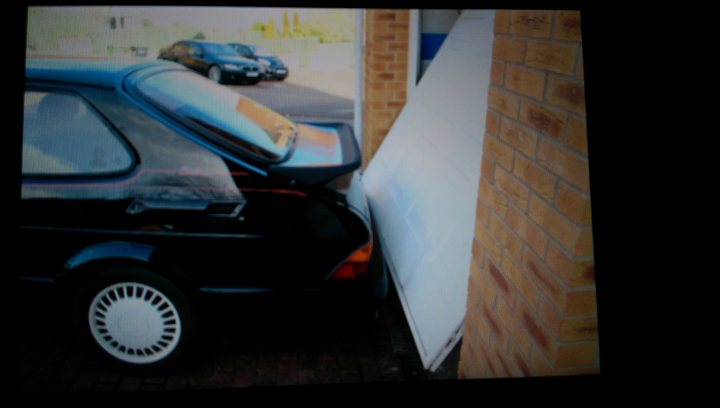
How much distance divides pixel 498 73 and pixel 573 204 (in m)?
0.64

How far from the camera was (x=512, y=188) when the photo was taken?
62.1 inches

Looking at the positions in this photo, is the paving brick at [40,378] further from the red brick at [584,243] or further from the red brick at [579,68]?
the red brick at [579,68]

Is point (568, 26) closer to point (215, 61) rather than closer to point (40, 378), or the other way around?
point (215, 61)

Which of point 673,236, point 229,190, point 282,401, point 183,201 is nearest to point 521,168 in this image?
point 673,236

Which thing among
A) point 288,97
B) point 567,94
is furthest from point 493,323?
point 288,97

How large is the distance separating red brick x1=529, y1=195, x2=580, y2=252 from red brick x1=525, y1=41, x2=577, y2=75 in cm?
39

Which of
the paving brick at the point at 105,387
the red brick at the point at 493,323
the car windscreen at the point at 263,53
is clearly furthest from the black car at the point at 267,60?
the paving brick at the point at 105,387

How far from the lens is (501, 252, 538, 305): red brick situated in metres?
1.48

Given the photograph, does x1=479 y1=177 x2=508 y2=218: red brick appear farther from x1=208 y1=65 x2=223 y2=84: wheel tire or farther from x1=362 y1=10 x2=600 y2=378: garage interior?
x1=208 y1=65 x2=223 y2=84: wheel tire

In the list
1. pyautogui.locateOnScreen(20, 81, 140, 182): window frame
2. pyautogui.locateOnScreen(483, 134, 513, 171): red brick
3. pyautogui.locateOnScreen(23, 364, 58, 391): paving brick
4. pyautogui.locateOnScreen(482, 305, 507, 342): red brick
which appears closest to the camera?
pyautogui.locateOnScreen(483, 134, 513, 171): red brick

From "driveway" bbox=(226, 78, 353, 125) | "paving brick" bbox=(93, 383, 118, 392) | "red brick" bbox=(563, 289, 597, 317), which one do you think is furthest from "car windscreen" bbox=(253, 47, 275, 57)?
"paving brick" bbox=(93, 383, 118, 392)

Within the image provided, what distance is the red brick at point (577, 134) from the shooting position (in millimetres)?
1169

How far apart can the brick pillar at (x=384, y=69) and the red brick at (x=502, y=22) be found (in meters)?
3.29

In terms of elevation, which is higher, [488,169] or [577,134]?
[577,134]
